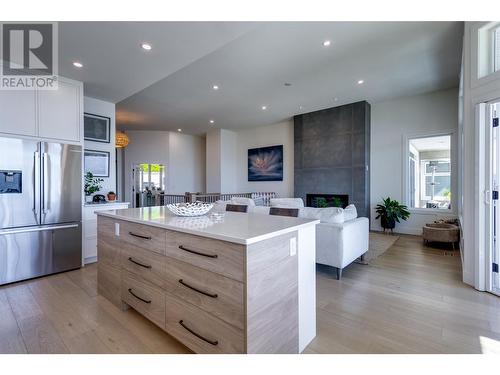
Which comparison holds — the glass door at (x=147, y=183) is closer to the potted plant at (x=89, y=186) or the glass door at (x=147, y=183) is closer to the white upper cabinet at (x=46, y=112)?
the potted plant at (x=89, y=186)

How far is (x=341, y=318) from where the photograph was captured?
2119 millimetres

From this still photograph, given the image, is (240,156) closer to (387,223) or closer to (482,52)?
(387,223)

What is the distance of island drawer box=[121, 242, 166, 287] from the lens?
1.77 metres

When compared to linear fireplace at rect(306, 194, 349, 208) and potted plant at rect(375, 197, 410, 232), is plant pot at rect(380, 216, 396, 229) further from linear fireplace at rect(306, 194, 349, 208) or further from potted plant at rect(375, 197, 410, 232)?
linear fireplace at rect(306, 194, 349, 208)

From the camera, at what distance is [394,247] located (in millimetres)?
4516

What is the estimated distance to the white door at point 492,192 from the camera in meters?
2.56

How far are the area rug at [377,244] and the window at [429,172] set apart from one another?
1.06 m

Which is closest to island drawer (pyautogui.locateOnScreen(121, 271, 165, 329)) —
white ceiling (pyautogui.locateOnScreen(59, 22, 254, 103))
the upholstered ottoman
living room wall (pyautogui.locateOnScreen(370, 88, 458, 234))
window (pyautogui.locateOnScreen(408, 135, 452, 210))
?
white ceiling (pyautogui.locateOnScreen(59, 22, 254, 103))

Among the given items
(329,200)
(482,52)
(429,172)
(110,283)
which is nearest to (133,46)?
(110,283)

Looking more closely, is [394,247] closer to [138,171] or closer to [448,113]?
[448,113]

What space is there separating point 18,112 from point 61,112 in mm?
459

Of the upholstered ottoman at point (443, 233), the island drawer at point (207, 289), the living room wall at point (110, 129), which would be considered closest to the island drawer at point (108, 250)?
the island drawer at point (207, 289)
